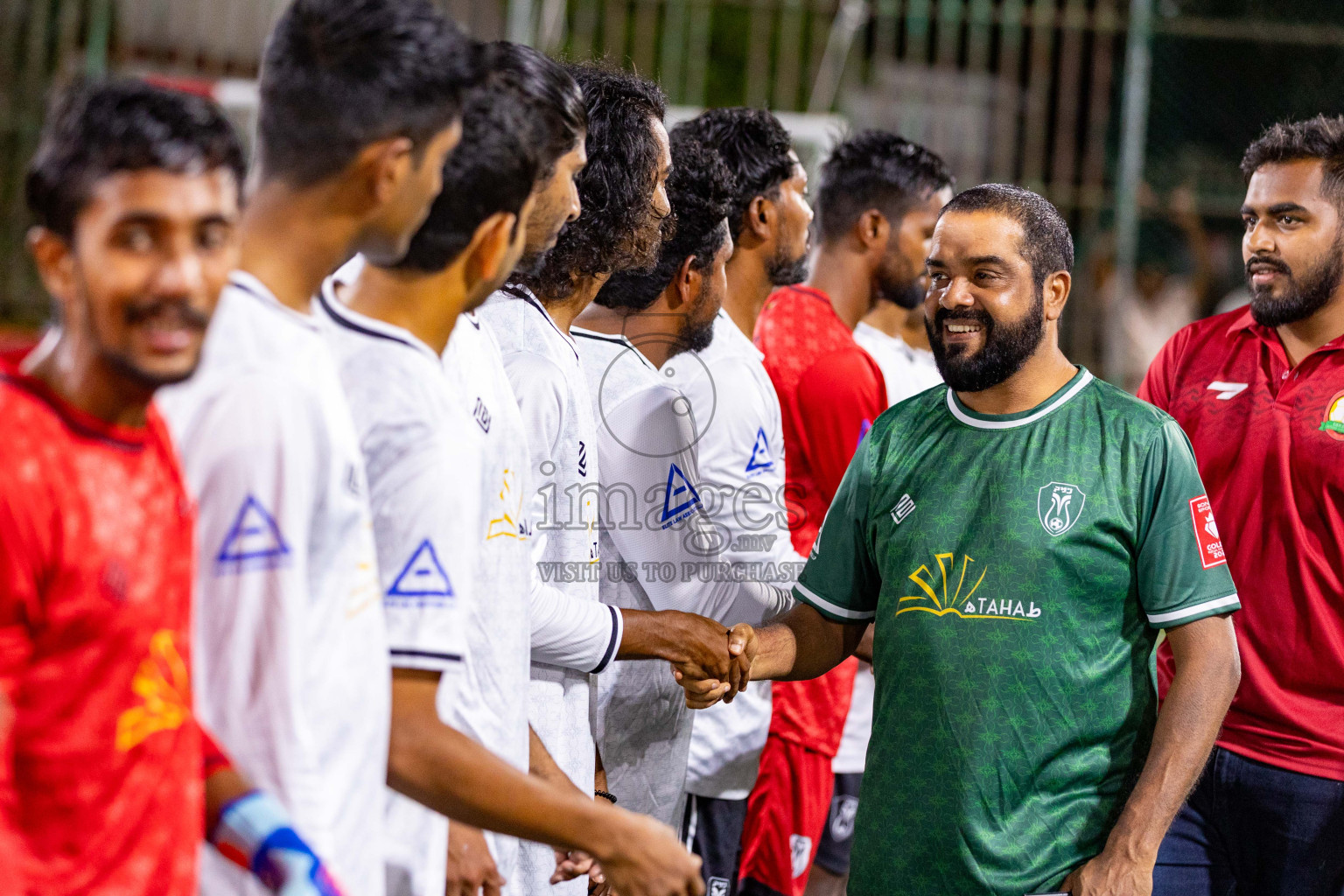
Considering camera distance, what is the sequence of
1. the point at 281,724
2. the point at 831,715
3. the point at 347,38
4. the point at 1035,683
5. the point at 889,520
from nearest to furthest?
the point at 281,724, the point at 347,38, the point at 1035,683, the point at 889,520, the point at 831,715

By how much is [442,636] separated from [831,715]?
8.42 ft

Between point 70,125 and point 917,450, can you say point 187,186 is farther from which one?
point 917,450

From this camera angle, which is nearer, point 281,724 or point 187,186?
point 187,186

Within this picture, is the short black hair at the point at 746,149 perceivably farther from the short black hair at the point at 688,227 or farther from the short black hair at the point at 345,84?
the short black hair at the point at 345,84

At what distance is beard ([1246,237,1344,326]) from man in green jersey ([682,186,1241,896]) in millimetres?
842

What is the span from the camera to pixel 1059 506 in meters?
2.81

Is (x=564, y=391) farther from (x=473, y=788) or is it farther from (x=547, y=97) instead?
(x=473, y=788)

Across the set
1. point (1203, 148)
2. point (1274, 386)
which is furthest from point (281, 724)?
point (1203, 148)

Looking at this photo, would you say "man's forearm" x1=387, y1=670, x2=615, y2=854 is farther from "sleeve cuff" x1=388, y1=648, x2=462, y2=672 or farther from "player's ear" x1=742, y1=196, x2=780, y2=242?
"player's ear" x1=742, y1=196, x2=780, y2=242

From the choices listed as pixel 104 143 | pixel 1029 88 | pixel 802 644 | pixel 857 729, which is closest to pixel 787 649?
pixel 802 644

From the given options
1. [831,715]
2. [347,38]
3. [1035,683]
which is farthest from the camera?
[831,715]

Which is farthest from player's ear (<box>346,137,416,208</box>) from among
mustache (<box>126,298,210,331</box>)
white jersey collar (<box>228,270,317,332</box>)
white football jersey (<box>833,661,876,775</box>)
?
white football jersey (<box>833,661,876,775</box>)

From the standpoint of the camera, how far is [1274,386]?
136 inches

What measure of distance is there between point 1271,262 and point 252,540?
290cm
